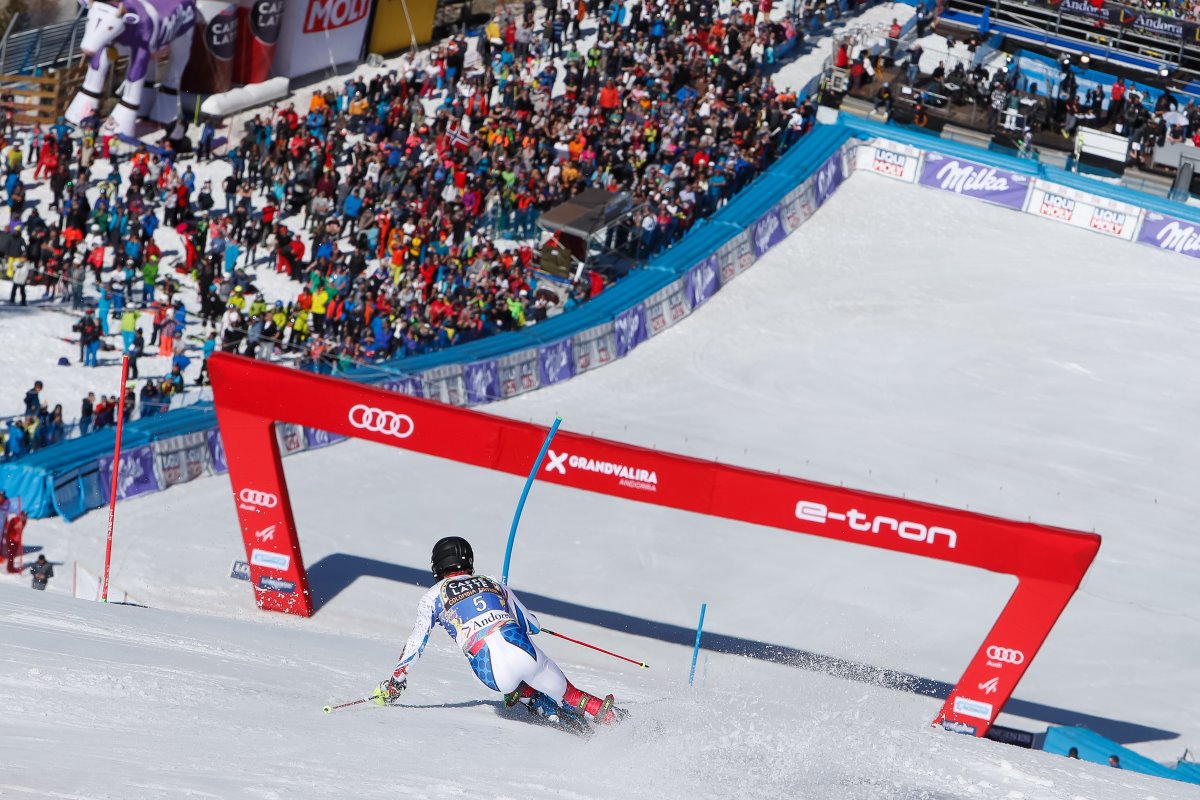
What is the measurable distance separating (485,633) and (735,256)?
73.6 feet

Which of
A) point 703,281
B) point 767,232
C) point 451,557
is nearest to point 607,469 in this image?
point 451,557

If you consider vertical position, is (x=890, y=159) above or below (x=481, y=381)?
above

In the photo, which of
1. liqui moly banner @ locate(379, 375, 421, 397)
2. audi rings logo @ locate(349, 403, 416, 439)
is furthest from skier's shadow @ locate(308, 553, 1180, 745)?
liqui moly banner @ locate(379, 375, 421, 397)

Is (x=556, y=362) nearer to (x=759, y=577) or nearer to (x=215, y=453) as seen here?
(x=215, y=453)

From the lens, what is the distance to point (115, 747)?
30.1ft

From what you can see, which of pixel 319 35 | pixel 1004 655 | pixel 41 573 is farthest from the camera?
pixel 319 35

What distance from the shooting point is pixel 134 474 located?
71.8 ft

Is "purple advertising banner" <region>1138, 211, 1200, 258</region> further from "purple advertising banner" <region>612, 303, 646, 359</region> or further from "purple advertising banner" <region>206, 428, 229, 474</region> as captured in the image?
"purple advertising banner" <region>206, 428, 229, 474</region>

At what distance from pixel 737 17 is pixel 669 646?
2352 centimetres

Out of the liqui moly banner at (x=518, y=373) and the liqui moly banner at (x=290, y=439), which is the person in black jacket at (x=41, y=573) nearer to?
the liqui moly banner at (x=290, y=439)

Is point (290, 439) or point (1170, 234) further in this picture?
point (1170, 234)

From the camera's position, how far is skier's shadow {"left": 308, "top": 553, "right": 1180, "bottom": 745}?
19.0m

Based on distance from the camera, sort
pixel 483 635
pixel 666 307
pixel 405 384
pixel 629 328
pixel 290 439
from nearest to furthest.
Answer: pixel 483 635 < pixel 290 439 < pixel 405 384 < pixel 629 328 < pixel 666 307

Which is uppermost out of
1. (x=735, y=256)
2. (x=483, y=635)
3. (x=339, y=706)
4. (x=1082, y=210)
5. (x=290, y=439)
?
(x=483, y=635)
